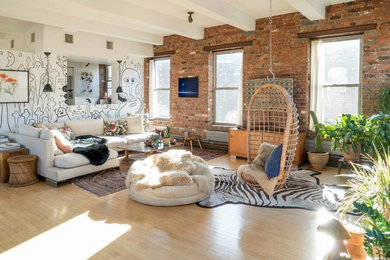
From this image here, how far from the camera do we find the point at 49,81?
23.2 feet

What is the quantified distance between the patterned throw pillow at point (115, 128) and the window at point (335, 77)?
14.6ft

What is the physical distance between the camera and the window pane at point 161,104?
365 inches

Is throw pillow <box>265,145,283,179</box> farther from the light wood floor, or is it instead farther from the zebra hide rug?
the light wood floor

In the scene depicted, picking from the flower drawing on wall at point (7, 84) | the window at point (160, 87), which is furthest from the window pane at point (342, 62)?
the flower drawing on wall at point (7, 84)

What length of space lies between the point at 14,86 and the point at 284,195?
226 inches

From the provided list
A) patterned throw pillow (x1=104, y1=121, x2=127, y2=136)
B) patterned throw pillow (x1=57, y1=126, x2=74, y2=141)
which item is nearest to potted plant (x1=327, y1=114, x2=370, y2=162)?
patterned throw pillow (x1=104, y1=121, x2=127, y2=136)

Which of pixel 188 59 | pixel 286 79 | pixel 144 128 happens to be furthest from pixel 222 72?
pixel 144 128

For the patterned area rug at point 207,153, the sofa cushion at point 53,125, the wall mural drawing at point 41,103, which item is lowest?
the patterned area rug at point 207,153

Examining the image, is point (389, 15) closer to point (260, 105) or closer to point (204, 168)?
point (260, 105)

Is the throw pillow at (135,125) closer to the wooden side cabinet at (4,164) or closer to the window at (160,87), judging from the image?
the window at (160,87)

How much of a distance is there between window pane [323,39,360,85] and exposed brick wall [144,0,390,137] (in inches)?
9.5

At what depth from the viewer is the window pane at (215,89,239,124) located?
7723mm

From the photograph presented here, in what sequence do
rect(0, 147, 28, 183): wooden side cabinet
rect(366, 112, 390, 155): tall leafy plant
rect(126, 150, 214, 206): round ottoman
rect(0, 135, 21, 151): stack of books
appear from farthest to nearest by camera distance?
1. rect(0, 135, 21, 151): stack of books
2. rect(0, 147, 28, 183): wooden side cabinet
3. rect(366, 112, 390, 155): tall leafy plant
4. rect(126, 150, 214, 206): round ottoman

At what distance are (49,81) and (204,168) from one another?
4591mm
